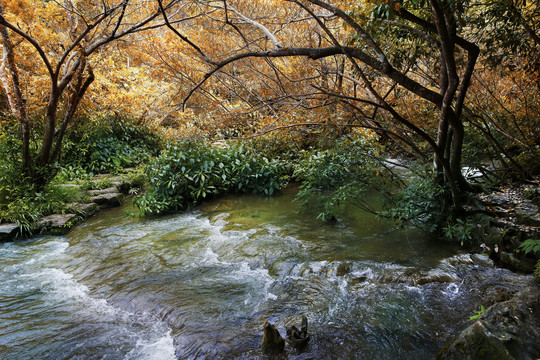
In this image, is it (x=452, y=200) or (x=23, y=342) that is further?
(x=452, y=200)

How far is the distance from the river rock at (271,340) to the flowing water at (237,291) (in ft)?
0.26

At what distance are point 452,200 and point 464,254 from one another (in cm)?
75

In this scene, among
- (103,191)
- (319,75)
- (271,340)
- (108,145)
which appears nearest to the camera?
(271,340)

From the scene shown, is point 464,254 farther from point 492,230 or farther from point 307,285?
point 307,285

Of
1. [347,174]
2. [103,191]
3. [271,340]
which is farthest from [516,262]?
[103,191]

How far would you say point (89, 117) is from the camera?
11.5 metres

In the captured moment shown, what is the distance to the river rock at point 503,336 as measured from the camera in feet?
6.74

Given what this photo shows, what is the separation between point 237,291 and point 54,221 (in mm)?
4755

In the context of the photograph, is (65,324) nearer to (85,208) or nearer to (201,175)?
(85,208)

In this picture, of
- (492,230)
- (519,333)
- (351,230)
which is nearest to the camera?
(519,333)

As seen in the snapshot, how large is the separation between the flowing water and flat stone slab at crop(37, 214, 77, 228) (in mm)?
456

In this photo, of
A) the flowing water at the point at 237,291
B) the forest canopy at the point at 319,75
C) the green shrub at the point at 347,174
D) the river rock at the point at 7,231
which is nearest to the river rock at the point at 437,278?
the flowing water at the point at 237,291

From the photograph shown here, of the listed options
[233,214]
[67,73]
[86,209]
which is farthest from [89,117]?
[233,214]

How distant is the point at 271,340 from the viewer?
2777mm
